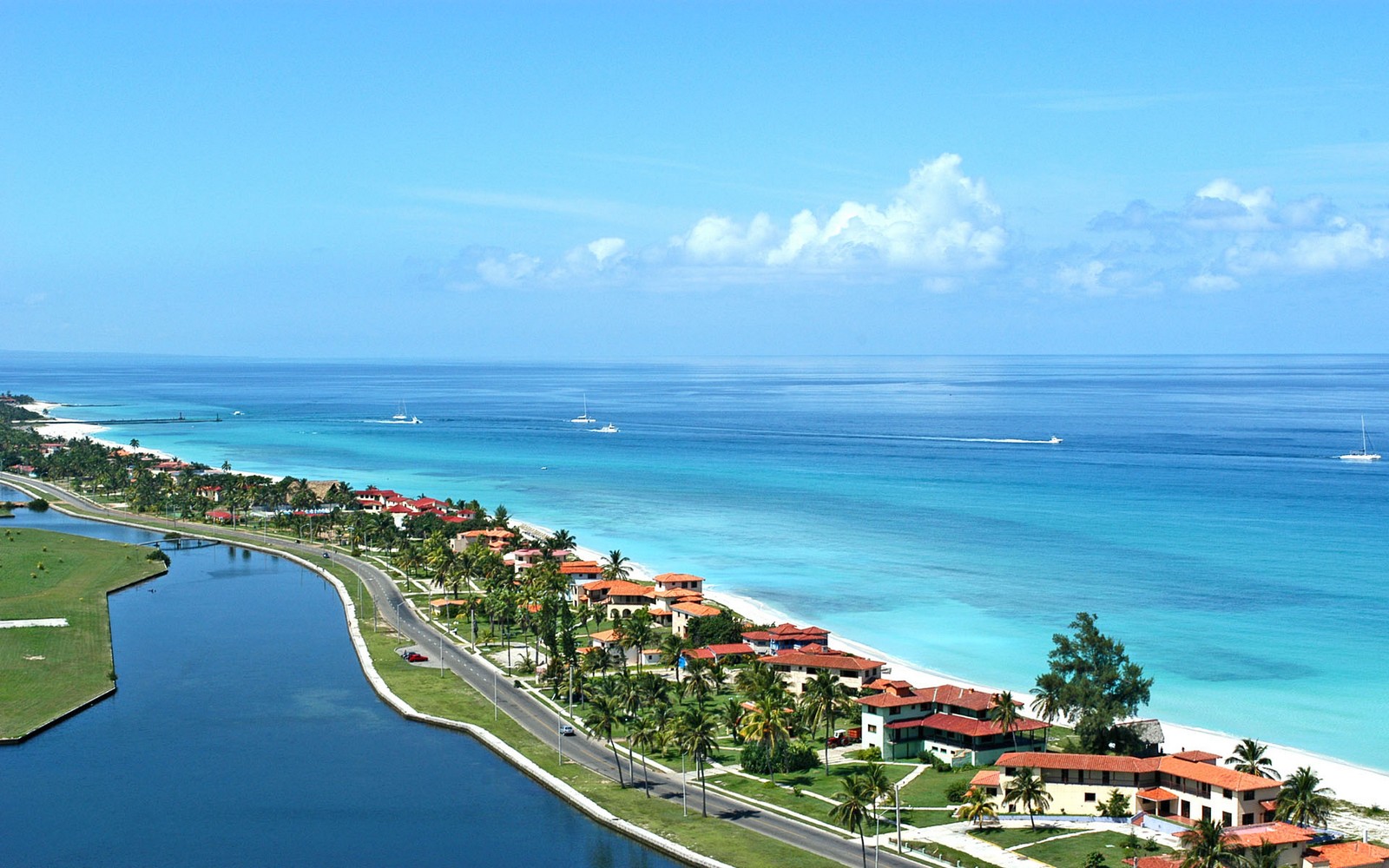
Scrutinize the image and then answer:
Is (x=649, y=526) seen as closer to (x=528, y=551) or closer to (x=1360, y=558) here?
(x=528, y=551)

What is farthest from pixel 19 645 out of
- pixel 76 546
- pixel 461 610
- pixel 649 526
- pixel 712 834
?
pixel 649 526

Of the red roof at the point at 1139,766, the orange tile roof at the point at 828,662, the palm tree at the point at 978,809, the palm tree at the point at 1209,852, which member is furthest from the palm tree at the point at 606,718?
the palm tree at the point at 1209,852

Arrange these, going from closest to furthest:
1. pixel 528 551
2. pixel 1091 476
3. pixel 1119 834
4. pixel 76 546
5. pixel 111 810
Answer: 1. pixel 1119 834
2. pixel 111 810
3. pixel 528 551
4. pixel 76 546
5. pixel 1091 476

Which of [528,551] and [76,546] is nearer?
[528,551]

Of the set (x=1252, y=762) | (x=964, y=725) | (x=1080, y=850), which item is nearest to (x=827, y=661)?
(x=964, y=725)

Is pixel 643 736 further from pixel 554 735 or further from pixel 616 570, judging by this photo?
pixel 616 570

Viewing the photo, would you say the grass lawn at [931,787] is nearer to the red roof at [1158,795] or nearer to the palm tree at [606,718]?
the red roof at [1158,795]
